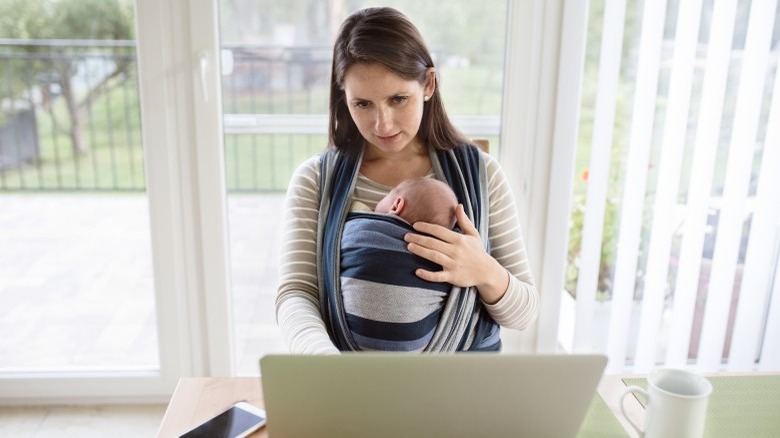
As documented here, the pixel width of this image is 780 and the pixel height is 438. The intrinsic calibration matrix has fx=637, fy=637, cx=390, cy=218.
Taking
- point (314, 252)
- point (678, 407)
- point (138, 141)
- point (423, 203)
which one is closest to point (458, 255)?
point (423, 203)

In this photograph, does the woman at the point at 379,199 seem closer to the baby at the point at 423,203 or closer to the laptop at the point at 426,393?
the baby at the point at 423,203

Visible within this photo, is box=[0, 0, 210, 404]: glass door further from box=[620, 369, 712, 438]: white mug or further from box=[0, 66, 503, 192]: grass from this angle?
box=[620, 369, 712, 438]: white mug

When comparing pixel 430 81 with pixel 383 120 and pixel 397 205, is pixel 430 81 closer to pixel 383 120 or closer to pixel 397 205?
pixel 383 120

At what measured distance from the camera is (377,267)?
1203 millimetres

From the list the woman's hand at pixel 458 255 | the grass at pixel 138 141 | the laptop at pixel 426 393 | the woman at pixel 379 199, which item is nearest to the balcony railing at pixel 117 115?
the grass at pixel 138 141

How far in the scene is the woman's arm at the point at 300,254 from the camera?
1.28 m

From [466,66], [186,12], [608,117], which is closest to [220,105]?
[186,12]

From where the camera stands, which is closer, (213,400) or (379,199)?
(213,400)

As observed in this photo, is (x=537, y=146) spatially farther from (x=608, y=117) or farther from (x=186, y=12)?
(x=186, y=12)

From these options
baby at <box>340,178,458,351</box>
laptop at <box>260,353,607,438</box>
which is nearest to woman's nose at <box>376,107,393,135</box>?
baby at <box>340,178,458,351</box>

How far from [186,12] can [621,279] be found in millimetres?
1526

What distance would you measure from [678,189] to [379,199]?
1036mm

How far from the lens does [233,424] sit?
0.97 metres

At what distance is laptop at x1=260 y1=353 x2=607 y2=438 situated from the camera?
27.9 inches
